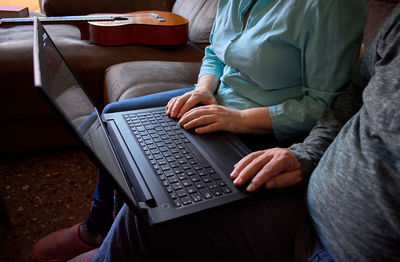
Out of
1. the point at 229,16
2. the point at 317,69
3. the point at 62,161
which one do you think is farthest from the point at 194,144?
the point at 62,161

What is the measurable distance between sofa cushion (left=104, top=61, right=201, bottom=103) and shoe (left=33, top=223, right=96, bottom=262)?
0.52m

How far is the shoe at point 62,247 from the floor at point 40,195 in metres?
0.08

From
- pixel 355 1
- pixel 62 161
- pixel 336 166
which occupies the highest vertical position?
pixel 355 1

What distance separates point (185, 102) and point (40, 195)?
84cm

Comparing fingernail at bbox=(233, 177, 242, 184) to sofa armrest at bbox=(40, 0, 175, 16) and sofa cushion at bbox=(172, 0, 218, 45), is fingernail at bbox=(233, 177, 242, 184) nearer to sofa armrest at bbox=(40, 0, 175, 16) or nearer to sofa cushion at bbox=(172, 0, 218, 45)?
sofa cushion at bbox=(172, 0, 218, 45)

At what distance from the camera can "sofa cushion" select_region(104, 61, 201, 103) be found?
1253mm

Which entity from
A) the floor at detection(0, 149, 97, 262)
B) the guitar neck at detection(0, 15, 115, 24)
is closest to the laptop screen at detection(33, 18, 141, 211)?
the floor at detection(0, 149, 97, 262)

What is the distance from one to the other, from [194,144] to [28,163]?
3.65ft

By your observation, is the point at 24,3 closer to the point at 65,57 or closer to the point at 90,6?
the point at 90,6

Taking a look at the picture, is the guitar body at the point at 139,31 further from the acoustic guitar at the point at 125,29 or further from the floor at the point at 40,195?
the floor at the point at 40,195

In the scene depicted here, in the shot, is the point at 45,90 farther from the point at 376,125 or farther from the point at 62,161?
the point at 62,161

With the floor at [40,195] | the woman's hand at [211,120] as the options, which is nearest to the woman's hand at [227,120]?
the woman's hand at [211,120]

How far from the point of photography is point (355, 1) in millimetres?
736

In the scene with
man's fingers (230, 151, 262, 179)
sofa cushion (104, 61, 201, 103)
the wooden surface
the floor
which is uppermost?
man's fingers (230, 151, 262, 179)
